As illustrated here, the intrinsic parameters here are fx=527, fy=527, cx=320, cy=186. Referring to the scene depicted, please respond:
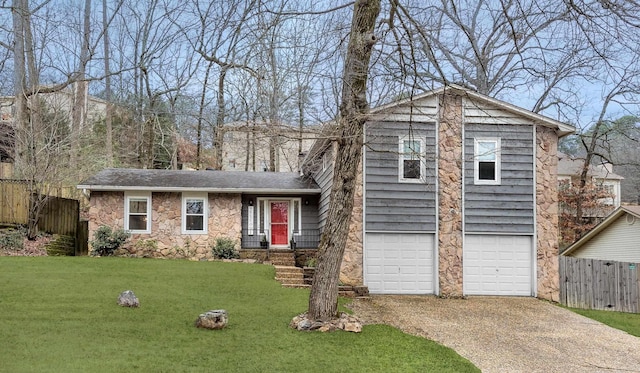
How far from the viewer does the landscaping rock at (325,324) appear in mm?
8500

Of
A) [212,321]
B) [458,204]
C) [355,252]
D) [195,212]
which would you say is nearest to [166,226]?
[195,212]

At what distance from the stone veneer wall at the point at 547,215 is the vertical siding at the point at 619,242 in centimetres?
696

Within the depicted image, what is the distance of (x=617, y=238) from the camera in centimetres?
2020

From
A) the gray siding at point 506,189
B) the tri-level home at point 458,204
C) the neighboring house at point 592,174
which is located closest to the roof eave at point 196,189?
the tri-level home at point 458,204

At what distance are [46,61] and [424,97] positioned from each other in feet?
50.5

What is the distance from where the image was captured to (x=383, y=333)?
881 centimetres

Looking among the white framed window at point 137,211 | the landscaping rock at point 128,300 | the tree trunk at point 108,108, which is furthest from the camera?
the tree trunk at point 108,108

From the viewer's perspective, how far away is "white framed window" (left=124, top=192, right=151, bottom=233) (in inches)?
677

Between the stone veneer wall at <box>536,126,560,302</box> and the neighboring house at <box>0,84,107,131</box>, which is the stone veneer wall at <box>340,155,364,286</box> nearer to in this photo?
the stone veneer wall at <box>536,126,560,302</box>

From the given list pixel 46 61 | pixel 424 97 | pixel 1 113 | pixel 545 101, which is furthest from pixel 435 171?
pixel 1 113

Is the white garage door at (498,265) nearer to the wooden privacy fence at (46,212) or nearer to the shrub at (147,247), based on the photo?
the shrub at (147,247)

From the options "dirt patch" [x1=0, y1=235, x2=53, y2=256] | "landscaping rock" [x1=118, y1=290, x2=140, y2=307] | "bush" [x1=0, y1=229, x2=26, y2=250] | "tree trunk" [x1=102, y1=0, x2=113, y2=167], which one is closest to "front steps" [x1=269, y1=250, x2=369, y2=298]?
"landscaping rock" [x1=118, y1=290, x2=140, y2=307]

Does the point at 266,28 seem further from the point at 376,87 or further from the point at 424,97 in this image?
the point at 424,97

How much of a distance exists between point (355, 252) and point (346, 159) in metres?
5.39
